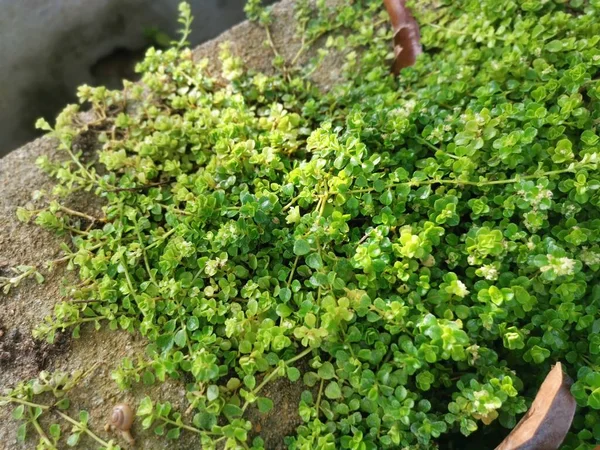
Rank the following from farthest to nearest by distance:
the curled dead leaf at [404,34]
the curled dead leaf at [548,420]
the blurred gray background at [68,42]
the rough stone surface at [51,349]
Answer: the blurred gray background at [68,42]
the curled dead leaf at [404,34]
the rough stone surface at [51,349]
the curled dead leaf at [548,420]

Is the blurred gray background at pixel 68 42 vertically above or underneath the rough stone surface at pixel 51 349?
above

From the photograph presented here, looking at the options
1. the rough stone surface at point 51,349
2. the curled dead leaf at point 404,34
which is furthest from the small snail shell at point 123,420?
the curled dead leaf at point 404,34

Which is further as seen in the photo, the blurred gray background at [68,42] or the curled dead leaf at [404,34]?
the blurred gray background at [68,42]

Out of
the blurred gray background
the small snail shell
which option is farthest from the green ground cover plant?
the blurred gray background

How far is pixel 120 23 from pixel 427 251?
1.77 m

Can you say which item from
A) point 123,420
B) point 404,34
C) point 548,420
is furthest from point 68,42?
point 548,420

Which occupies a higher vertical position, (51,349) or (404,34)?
(404,34)

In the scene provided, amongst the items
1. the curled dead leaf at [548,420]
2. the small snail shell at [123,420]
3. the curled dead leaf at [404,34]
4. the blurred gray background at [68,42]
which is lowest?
the curled dead leaf at [548,420]

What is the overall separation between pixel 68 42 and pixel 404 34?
1.39 meters

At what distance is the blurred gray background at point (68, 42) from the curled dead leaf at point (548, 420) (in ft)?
6.28

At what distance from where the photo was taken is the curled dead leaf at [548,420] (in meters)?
0.96

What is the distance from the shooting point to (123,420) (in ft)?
3.47

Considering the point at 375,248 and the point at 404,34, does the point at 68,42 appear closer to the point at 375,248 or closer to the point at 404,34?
the point at 404,34

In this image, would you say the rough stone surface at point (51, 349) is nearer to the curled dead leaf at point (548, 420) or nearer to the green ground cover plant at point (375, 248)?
the green ground cover plant at point (375, 248)
